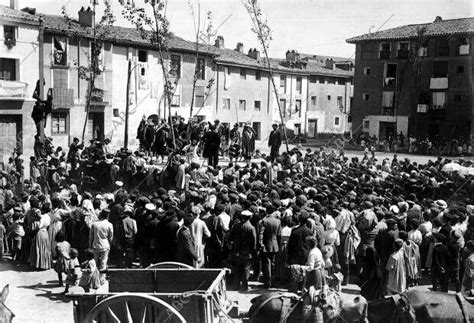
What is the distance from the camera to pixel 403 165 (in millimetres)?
21172

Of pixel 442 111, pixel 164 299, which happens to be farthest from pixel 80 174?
pixel 442 111

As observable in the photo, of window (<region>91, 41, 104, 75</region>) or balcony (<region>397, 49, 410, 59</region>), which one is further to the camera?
balcony (<region>397, 49, 410, 59</region>)

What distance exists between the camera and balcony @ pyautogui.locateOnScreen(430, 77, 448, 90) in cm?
4578

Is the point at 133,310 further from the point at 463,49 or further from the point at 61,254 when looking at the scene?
the point at 463,49

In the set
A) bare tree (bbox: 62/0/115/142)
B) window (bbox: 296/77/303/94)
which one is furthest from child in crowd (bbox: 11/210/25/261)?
window (bbox: 296/77/303/94)

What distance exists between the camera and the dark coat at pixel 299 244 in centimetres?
1081

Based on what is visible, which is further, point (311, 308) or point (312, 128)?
point (312, 128)

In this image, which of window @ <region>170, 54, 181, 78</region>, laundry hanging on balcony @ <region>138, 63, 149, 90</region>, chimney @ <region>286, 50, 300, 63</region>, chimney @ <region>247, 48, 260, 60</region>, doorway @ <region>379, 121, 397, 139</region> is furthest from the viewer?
chimney @ <region>286, 50, 300, 63</region>

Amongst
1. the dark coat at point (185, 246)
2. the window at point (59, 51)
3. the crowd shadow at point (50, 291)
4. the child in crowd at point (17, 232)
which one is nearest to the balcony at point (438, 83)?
the window at point (59, 51)

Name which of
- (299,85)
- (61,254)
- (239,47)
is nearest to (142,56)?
(239,47)

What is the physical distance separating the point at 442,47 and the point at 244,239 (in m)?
39.3

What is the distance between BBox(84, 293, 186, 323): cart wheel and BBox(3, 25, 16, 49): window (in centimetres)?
2614

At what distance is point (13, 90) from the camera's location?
98.2 feet

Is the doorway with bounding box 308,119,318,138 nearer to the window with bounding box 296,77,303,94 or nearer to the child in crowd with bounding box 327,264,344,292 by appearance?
the window with bounding box 296,77,303,94
